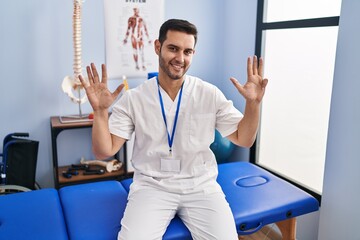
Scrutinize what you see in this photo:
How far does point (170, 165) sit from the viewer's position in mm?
1592

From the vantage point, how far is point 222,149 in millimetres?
2664

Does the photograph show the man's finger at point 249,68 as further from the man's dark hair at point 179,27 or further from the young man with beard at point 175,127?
the man's dark hair at point 179,27

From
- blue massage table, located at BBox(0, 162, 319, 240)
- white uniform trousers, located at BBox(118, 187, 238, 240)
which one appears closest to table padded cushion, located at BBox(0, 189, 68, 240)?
blue massage table, located at BBox(0, 162, 319, 240)

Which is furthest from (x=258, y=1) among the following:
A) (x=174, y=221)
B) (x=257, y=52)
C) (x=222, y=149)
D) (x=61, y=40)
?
(x=174, y=221)

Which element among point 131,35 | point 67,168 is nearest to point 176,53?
point 131,35

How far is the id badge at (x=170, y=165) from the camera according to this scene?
1.59m

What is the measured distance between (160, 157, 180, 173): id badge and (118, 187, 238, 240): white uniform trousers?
11cm

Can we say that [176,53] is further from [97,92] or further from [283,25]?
[283,25]

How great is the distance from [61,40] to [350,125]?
2050 mm

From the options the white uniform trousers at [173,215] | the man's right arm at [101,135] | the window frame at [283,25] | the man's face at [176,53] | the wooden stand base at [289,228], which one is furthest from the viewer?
the window frame at [283,25]

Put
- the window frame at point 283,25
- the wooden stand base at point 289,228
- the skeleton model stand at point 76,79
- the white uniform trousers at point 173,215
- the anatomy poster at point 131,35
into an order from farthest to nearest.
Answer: the anatomy poster at point 131,35 → the skeleton model stand at point 76,79 → the window frame at point 283,25 → the wooden stand base at point 289,228 → the white uniform trousers at point 173,215

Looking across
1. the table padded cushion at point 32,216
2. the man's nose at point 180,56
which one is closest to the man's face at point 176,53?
the man's nose at point 180,56

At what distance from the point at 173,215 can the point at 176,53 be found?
0.75 m

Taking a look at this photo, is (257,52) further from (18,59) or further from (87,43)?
(18,59)
